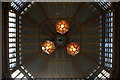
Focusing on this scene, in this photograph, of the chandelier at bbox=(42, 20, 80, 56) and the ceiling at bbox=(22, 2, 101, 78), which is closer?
the chandelier at bbox=(42, 20, 80, 56)

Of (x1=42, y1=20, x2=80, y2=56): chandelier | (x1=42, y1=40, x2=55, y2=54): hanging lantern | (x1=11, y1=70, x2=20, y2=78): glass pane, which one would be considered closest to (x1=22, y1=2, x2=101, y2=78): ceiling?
(x1=11, y1=70, x2=20, y2=78): glass pane

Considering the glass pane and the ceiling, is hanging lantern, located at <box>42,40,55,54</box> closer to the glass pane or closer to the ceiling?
the glass pane

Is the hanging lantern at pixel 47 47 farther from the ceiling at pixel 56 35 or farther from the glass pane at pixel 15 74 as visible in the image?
the ceiling at pixel 56 35

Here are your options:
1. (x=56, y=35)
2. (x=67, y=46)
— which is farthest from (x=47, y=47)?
(x=56, y=35)

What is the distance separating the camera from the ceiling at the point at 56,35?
14469 millimetres

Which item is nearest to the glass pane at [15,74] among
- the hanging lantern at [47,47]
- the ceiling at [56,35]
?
the ceiling at [56,35]

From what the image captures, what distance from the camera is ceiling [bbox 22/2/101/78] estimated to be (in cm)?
1447

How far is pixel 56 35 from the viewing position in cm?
1487

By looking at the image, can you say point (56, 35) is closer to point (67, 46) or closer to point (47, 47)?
point (67, 46)

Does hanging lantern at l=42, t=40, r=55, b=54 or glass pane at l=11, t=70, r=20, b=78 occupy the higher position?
hanging lantern at l=42, t=40, r=55, b=54

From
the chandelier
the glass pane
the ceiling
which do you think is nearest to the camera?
the chandelier

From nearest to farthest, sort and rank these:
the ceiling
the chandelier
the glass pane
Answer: the chandelier < the glass pane < the ceiling

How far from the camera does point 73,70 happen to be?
15.5 m

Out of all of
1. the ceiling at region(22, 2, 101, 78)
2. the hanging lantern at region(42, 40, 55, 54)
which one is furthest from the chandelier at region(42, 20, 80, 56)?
the ceiling at region(22, 2, 101, 78)
